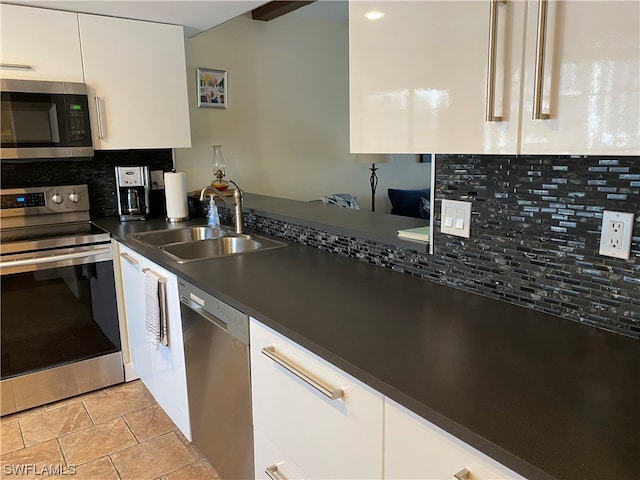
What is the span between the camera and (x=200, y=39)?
3.28 metres

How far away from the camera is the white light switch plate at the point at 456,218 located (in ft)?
4.83

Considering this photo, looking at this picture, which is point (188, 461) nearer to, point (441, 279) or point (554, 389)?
point (441, 279)

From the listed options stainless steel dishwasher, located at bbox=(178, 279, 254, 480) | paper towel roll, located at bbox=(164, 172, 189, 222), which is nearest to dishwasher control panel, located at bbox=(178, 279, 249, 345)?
stainless steel dishwasher, located at bbox=(178, 279, 254, 480)

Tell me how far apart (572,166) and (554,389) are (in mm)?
556

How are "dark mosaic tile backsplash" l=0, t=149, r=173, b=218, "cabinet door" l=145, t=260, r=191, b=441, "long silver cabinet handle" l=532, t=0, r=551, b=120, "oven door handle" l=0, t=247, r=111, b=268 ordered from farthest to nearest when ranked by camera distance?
1. "dark mosaic tile backsplash" l=0, t=149, r=173, b=218
2. "oven door handle" l=0, t=247, r=111, b=268
3. "cabinet door" l=145, t=260, r=191, b=441
4. "long silver cabinet handle" l=532, t=0, r=551, b=120

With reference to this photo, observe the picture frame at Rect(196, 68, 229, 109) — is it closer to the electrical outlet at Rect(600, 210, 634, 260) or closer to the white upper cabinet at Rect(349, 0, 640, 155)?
the white upper cabinet at Rect(349, 0, 640, 155)

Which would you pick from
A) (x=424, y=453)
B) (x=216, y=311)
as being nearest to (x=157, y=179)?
(x=216, y=311)

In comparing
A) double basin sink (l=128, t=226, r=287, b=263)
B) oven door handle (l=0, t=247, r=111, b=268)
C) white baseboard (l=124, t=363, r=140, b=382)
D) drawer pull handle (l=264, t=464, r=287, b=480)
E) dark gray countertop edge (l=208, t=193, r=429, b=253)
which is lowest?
white baseboard (l=124, t=363, r=140, b=382)

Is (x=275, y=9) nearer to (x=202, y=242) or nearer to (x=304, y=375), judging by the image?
(x=202, y=242)

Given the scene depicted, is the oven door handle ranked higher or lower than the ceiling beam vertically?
lower

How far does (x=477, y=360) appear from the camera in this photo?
3.48 ft

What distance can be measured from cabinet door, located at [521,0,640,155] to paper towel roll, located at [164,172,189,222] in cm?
224

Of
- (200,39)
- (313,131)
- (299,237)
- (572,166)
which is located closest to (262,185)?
(313,131)

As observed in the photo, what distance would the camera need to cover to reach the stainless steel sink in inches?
101
